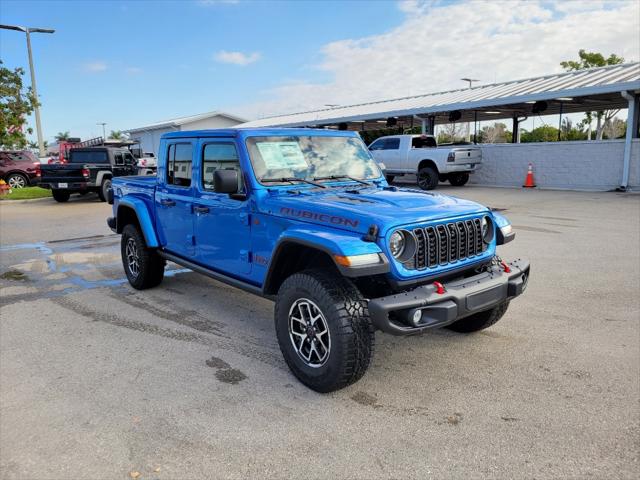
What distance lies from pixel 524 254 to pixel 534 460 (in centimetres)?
553

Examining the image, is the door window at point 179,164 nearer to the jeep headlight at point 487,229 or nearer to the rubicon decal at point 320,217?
the rubicon decal at point 320,217

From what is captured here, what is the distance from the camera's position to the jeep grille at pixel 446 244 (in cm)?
346

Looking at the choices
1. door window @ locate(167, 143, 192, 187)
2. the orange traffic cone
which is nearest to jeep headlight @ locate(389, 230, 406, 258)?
door window @ locate(167, 143, 192, 187)

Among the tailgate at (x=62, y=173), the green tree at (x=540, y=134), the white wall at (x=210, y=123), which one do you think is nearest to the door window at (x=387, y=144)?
the tailgate at (x=62, y=173)

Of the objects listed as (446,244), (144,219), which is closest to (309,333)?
(446,244)

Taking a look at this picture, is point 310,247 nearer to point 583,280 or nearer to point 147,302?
point 147,302

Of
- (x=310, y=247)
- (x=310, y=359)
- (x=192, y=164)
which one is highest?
(x=192, y=164)

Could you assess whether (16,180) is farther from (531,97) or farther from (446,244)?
(446,244)

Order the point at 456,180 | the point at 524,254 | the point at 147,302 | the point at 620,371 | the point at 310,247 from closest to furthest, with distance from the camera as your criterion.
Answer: the point at 310,247 < the point at 620,371 < the point at 147,302 < the point at 524,254 < the point at 456,180

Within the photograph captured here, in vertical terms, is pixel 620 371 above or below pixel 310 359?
below

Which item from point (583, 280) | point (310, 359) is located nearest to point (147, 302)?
point (310, 359)

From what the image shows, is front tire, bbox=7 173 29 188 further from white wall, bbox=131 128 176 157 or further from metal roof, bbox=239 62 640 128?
white wall, bbox=131 128 176 157

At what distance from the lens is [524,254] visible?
25.6ft

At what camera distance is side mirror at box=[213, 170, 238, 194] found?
12.9 feet
